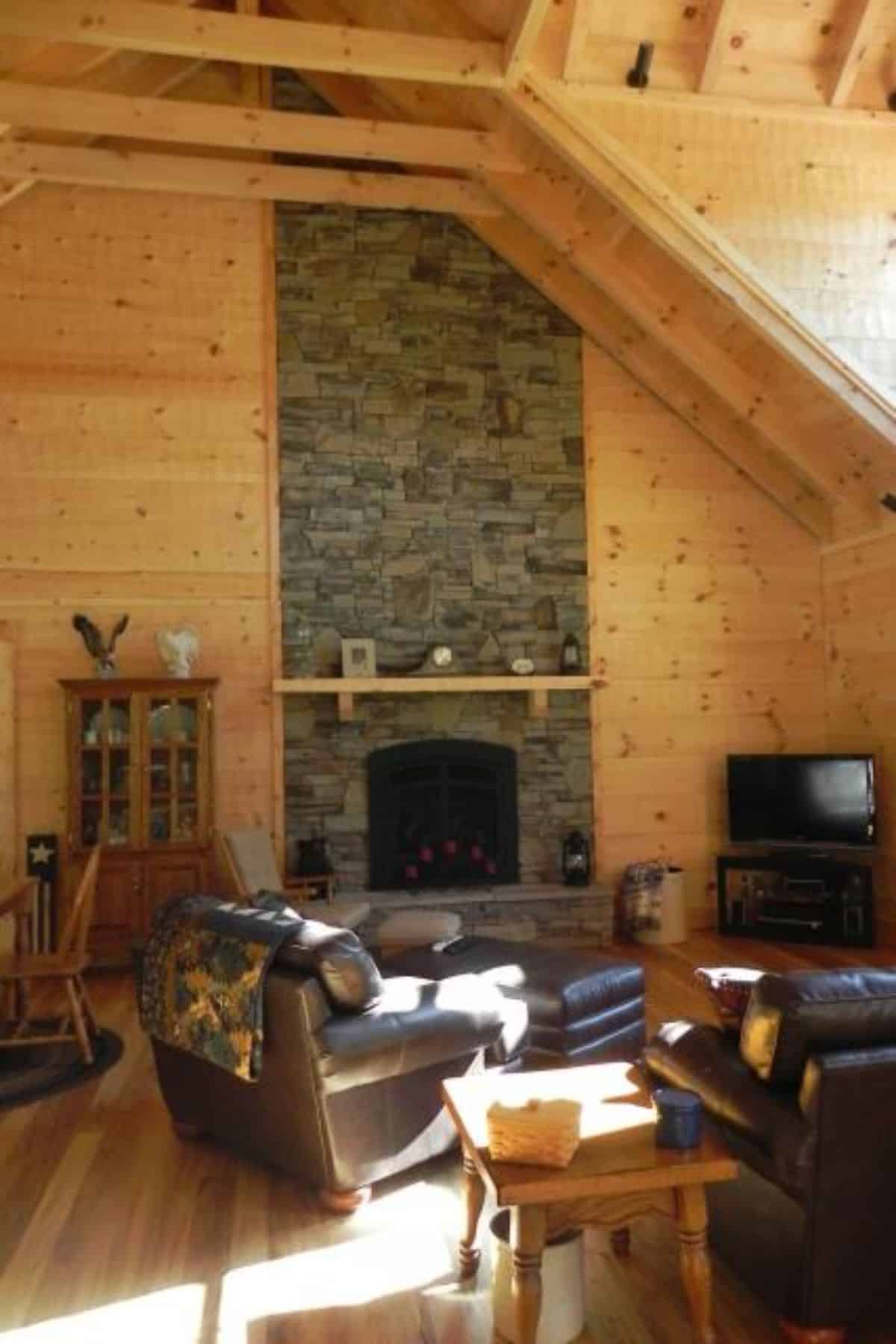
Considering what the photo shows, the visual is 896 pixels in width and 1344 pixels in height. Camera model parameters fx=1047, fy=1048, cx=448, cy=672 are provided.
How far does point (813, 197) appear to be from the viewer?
540 cm

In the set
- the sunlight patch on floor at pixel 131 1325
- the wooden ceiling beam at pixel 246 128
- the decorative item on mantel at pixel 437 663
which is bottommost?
the sunlight patch on floor at pixel 131 1325

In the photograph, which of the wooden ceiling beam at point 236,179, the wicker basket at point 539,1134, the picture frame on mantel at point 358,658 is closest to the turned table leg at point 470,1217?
the wicker basket at point 539,1134

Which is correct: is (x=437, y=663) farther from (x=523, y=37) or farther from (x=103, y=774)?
(x=523, y=37)

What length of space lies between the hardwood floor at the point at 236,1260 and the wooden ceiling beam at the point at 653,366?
17.5 feet

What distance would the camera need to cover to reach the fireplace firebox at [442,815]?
22.2 ft

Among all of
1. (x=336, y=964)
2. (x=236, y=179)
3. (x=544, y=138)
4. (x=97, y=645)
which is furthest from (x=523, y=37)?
(x=336, y=964)

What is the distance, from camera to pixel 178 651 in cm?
633

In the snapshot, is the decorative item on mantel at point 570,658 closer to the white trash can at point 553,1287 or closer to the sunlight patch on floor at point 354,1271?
the sunlight patch on floor at point 354,1271

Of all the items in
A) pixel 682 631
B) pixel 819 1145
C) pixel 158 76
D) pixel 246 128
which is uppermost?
pixel 158 76

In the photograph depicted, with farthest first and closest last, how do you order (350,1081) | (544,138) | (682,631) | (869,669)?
1. (682,631)
2. (869,669)
3. (544,138)
4. (350,1081)

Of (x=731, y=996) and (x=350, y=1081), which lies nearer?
(x=731, y=996)

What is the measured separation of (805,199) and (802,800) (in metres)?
3.61

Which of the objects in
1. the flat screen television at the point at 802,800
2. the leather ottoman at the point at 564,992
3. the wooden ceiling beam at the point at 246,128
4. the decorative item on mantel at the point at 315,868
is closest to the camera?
the leather ottoman at the point at 564,992

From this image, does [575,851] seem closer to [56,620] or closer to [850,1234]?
[56,620]
